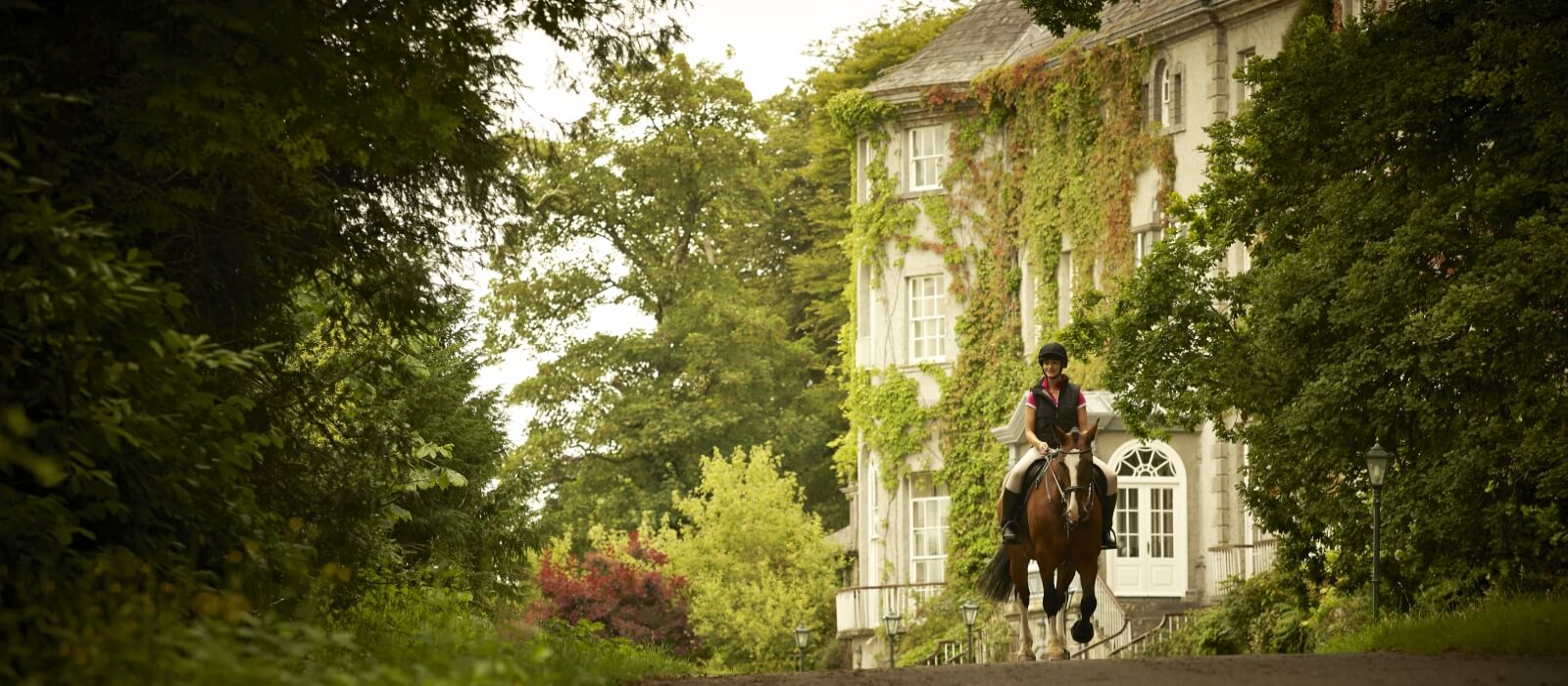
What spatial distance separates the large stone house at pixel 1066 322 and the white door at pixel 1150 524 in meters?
0.02

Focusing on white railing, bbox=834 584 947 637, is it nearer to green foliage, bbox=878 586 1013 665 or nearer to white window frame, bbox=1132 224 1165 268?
green foliage, bbox=878 586 1013 665

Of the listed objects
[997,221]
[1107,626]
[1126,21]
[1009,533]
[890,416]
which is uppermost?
[1126,21]

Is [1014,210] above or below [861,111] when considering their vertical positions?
below

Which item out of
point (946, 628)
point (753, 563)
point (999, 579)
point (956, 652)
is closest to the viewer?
point (999, 579)

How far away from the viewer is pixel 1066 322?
39625 mm

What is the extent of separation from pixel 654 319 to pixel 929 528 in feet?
62.8

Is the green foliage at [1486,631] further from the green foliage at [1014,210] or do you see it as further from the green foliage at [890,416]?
the green foliage at [890,416]

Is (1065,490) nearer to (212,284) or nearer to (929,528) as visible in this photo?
(212,284)

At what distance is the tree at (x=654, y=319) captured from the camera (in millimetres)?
57250

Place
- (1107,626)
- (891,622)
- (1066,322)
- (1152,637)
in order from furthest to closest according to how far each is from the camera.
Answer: (1066,322) → (891,622) → (1107,626) → (1152,637)

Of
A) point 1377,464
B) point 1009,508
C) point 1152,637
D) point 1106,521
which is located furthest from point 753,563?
point 1106,521

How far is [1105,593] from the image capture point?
33.6 m

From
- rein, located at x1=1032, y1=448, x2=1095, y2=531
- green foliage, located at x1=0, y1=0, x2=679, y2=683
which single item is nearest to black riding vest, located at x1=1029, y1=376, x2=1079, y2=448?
rein, located at x1=1032, y1=448, x2=1095, y2=531

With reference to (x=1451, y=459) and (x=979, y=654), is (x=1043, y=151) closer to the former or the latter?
(x=979, y=654)
